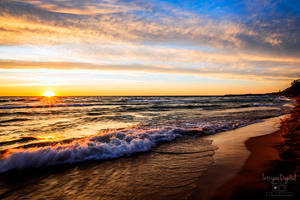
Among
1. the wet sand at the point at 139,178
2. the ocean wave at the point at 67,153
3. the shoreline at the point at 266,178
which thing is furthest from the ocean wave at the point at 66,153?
the shoreline at the point at 266,178

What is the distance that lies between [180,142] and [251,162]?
9.05 ft

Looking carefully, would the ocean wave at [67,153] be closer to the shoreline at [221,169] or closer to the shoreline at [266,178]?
the shoreline at [221,169]

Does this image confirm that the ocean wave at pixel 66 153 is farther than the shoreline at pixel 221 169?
Yes

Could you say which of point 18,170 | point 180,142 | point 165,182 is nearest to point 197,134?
point 180,142

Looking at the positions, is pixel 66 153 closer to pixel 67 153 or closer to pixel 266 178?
pixel 67 153

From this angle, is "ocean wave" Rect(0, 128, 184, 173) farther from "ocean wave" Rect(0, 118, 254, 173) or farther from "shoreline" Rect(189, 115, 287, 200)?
"shoreline" Rect(189, 115, 287, 200)

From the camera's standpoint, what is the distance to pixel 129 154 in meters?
5.28

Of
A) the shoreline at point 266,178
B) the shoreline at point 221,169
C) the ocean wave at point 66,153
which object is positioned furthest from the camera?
the ocean wave at point 66,153

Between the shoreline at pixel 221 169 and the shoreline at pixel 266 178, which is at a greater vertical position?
the shoreline at pixel 266 178

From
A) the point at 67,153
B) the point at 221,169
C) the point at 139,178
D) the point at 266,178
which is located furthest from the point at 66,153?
the point at 266,178

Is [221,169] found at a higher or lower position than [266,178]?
lower

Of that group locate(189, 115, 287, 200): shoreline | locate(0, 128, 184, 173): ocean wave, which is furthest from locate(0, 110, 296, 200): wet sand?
locate(0, 128, 184, 173): ocean wave

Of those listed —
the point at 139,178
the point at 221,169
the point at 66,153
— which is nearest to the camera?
the point at 139,178

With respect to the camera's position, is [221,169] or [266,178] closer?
[266,178]
